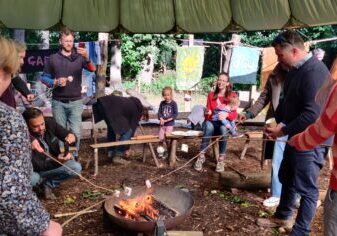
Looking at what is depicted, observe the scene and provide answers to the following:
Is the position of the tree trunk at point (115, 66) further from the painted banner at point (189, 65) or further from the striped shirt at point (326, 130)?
the striped shirt at point (326, 130)

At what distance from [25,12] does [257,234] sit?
12.8 ft

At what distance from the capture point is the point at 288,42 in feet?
11.8

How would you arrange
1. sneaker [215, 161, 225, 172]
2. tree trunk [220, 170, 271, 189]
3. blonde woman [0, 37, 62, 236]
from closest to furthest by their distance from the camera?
1. blonde woman [0, 37, 62, 236]
2. tree trunk [220, 170, 271, 189]
3. sneaker [215, 161, 225, 172]

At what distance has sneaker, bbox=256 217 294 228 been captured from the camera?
14.2ft

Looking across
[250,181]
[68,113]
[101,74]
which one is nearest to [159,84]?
[101,74]

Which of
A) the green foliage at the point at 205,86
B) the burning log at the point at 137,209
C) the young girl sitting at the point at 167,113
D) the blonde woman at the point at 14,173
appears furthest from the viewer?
the green foliage at the point at 205,86

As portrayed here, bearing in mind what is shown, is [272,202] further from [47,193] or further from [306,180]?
[47,193]

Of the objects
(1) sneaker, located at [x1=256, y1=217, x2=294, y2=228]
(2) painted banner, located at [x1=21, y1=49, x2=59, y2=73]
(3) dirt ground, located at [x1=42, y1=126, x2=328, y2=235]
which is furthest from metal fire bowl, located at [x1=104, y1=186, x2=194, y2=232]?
(2) painted banner, located at [x1=21, y1=49, x2=59, y2=73]

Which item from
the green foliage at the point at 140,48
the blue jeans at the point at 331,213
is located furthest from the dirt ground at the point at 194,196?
the green foliage at the point at 140,48

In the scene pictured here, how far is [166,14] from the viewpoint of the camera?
5.72 meters

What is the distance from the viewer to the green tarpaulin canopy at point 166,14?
507 cm

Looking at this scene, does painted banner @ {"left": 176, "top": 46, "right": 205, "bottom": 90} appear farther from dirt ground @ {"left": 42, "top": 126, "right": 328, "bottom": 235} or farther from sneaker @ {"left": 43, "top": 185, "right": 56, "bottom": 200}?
sneaker @ {"left": 43, "top": 185, "right": 56, "bottom": 200}

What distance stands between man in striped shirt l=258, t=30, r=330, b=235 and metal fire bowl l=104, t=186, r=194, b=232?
1.11 meters

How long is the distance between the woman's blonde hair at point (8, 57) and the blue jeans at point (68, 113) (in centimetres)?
441
